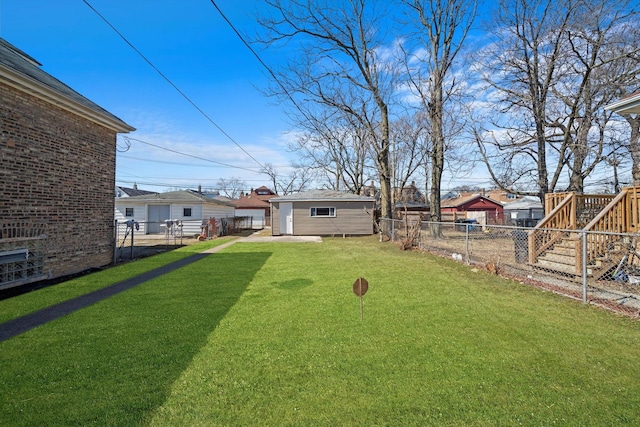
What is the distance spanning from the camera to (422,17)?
55.0ft

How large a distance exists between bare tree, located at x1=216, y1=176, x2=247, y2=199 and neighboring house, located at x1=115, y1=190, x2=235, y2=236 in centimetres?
4582

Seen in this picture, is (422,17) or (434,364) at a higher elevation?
(422,17)

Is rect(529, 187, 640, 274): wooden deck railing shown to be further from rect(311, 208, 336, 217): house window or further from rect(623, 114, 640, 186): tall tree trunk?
rect(311, 208, 336, 217): house window

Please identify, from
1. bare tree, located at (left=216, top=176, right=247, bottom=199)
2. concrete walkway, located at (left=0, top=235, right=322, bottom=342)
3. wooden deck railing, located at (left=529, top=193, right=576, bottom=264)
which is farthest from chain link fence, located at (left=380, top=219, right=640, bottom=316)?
bare tree, located at (left=216, top=176, right=247, bottom=199)

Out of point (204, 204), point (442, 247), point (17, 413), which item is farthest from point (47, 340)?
point (204, 204)

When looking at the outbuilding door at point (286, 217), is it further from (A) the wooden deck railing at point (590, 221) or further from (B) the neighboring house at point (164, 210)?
(A) the wooden deck railing at point (590, 221)

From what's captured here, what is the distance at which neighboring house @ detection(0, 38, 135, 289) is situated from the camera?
20.7 ft

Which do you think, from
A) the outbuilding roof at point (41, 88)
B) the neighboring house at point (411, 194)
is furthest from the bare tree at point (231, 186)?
the outbuilding roof at point (41, 88)

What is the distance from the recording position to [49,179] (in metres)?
7.25

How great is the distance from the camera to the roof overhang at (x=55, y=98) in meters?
6.14

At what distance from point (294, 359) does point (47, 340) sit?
296 centimetres

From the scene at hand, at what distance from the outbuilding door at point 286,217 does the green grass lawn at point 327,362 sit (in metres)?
13.9

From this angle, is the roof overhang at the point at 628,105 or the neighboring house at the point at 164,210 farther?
the neighboring house at the point at 164,210

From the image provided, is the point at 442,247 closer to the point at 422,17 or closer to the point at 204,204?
the point at 422,17
